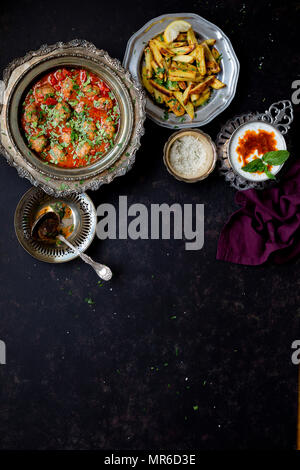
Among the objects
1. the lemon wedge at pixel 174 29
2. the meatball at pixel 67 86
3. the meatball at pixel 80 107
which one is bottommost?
the meatball at pixel 80 107

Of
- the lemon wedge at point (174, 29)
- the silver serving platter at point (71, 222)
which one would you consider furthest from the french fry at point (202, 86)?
the silver serving platter at point (71, 222)

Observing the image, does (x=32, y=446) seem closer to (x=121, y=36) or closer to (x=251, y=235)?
(x=251, y=235)

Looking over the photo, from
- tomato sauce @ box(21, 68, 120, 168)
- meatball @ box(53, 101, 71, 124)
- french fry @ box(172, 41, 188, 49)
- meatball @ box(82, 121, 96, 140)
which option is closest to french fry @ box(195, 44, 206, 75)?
french fry @ box(172, 41, 188, 49)

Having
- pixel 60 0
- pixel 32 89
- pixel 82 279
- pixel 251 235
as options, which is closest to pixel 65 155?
pixel 32 89

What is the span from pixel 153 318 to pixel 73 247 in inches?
30.3

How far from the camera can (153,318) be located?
11.0 ft

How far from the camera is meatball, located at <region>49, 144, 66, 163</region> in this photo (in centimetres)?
307

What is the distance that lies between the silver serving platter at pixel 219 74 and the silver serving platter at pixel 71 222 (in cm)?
77

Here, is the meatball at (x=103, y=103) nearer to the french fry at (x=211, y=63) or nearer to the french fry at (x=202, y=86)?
the french fry at (x=202, y=86)

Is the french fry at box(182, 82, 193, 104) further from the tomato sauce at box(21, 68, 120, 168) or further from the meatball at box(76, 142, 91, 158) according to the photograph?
the meatball at box(76, 142, 91, 158)

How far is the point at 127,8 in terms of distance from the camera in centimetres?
333

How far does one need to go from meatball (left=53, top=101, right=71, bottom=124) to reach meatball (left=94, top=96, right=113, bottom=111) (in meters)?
0.19

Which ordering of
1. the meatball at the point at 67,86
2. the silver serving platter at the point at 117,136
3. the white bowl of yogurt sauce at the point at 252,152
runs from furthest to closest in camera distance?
the white bowl of yogurt sauce at the point at 252,152, the meatball at the point at 67,86, the silver serving platter at the point at 117,136

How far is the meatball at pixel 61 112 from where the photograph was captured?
306 centimetres
